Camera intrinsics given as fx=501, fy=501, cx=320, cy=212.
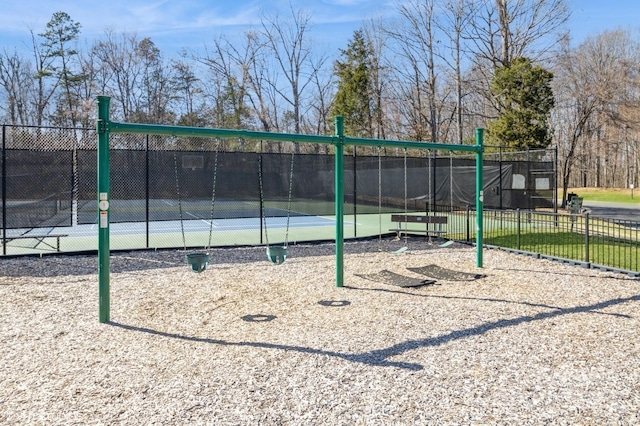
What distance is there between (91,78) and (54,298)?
35.5m

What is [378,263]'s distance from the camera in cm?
849

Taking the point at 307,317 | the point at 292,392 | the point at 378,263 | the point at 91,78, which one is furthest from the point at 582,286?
the point at 91,78

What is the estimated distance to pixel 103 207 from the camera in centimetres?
502

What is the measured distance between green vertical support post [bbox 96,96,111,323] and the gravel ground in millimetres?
286

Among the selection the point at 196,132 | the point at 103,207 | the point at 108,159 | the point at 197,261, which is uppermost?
the point at 196,132

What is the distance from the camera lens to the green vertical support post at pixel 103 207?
16.4 feet

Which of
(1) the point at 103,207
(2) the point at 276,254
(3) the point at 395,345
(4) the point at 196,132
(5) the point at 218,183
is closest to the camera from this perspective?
(3) the point at 395,345

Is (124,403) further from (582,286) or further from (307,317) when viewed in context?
(582,286)

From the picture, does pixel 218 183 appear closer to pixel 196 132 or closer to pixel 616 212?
pixel 196 132

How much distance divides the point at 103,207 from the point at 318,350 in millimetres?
2616

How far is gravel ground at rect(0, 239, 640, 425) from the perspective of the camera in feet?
9.94

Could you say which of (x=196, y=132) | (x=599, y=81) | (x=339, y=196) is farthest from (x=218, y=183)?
(x=599, y=81)

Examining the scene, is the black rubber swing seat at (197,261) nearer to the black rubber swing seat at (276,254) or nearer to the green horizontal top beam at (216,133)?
the black rubber swing seat at (276,254)

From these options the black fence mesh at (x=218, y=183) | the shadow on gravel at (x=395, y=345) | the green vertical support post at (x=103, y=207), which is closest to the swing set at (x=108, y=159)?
the green vertical support post at (x=103, y=207)
